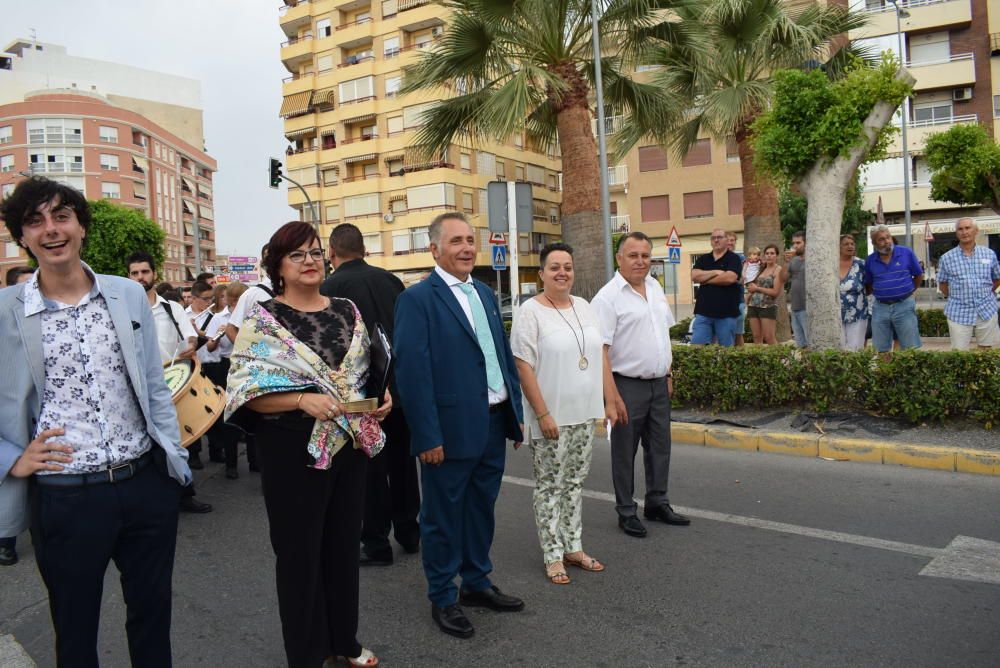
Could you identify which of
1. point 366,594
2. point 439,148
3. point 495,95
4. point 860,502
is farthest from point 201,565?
point 439,148

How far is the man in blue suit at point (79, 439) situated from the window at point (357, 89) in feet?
149

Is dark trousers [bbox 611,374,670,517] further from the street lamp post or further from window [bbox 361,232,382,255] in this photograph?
window [bbox 361,232,382,255]

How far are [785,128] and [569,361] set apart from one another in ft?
19.7

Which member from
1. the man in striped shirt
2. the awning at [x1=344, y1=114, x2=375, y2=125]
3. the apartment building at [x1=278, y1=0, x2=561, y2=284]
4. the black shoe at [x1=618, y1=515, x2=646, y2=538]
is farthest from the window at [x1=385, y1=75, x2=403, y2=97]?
the black shoe at [x1=618, y1=515, x2=646, y2=538]

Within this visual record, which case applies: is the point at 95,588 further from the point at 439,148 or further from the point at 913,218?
the point at 913,218

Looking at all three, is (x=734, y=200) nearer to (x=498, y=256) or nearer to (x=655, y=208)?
(x=655, y=208)

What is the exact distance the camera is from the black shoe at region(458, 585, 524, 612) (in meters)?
3.86

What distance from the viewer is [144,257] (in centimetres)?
636

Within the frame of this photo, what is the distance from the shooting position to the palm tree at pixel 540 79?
42.3ft

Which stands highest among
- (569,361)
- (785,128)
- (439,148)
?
(439,148)

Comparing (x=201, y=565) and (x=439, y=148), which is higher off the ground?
(x=439, y=148)

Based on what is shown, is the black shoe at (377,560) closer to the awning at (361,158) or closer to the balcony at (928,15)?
the balcony at (928,15)

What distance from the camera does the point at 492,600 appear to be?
152 inches

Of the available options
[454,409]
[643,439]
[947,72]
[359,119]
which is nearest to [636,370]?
[643,439]
